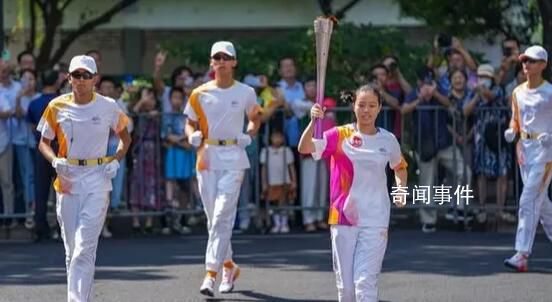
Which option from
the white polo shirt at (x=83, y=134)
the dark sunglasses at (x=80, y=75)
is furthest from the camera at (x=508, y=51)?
the dark sunglasses at (x=80, y=75)

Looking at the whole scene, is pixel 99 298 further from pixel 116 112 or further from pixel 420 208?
pixel 420 208

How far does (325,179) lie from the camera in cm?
1708

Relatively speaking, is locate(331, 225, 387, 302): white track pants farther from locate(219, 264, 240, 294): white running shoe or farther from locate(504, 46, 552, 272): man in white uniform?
locate(504, 46, 552, 272): man in white uniform

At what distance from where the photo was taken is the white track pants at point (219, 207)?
11.5m

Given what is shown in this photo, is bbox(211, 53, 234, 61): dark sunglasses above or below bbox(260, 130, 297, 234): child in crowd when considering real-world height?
above

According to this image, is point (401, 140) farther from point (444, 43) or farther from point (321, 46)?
point (321, 46)

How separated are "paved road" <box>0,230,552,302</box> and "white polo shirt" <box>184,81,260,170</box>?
109cm

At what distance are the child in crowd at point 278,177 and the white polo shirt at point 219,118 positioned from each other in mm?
4953

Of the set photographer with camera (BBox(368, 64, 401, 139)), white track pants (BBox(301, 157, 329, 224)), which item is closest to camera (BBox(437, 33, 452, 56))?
photographer with camera (BBox(368, 64, 401, 139))

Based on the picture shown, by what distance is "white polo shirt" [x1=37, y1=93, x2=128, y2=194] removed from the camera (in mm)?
10227

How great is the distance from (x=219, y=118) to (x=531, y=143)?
292 cm

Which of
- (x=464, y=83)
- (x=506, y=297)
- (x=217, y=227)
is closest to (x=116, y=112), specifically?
(x=217, y=227)

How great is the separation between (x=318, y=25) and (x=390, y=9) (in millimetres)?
22117

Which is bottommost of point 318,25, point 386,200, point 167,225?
point 167,225
